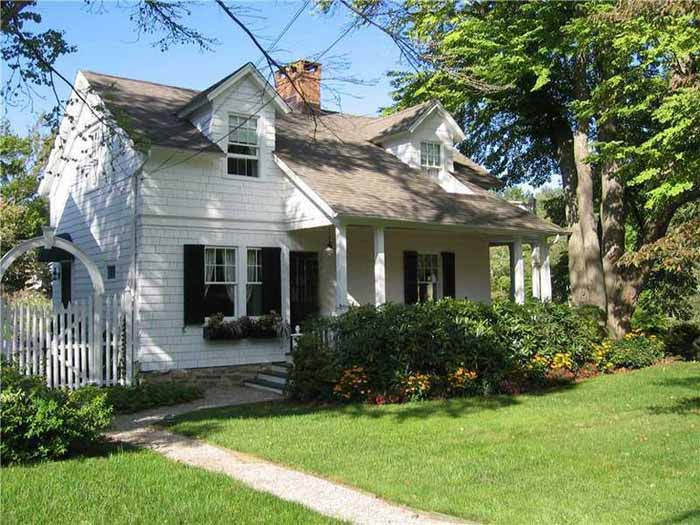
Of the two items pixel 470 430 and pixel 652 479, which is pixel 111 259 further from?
pixel 652 479

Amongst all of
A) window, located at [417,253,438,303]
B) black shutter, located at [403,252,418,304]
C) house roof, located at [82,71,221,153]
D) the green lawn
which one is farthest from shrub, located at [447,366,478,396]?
house roof, located at [82,71,221,153]

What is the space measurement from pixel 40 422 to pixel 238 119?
365 inches

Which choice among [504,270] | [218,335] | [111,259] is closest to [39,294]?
[111,259]

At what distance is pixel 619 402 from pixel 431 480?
580cm

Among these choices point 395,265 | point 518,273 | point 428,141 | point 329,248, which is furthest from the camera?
point 428,141

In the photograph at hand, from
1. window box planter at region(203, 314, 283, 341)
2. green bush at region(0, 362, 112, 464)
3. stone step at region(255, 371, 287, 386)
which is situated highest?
window box planter at region(203, 314, 283, 341)

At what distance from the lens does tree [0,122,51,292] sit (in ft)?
86.7

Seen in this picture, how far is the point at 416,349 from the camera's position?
1159cm

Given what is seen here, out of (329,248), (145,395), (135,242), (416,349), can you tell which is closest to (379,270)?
(329,248)

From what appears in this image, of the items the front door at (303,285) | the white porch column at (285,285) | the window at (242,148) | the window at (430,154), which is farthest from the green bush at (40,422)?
the window at (430,154)

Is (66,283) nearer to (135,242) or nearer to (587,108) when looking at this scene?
(135,242)

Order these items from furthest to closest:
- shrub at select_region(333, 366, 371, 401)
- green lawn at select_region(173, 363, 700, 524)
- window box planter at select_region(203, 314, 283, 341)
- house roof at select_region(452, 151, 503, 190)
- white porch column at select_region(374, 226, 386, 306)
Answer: house roof at select_region(452, 151, 503, 190) < white porch column at select_region(374, 226, 386, 306) < window box planter at select_region(203, 314, 283, 341) < shrub at select_region(333, 366, 371, 401) < green lawn at select_region(173, 363, 700, 524)

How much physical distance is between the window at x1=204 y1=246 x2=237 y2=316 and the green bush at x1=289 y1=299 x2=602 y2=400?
8.47 ft

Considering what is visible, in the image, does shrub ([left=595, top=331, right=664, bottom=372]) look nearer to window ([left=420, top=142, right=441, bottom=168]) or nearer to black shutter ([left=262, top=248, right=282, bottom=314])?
window ([left=420, top=142, right=441, bottom=168])
